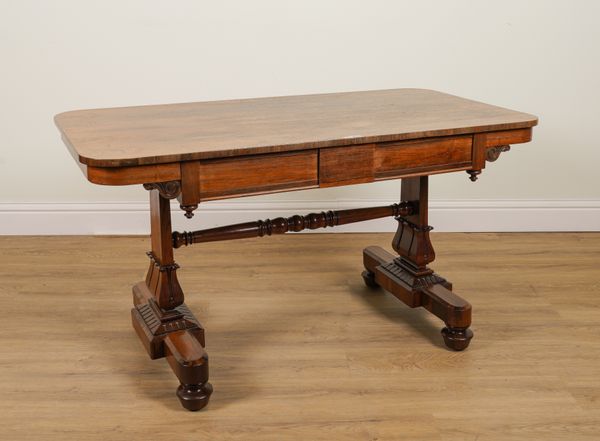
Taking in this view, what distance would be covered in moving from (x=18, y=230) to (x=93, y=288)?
3.16 ft

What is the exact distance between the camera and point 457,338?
3193mm

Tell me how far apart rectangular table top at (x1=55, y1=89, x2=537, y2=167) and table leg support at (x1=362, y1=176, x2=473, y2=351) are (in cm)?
37

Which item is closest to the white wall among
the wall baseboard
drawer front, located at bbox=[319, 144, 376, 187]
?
the wall baseboard

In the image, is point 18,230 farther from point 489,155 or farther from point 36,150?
point 489,155

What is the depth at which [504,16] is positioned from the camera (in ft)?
14.4

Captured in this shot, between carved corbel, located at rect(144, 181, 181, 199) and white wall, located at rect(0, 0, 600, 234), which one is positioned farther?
white wall, located at rect(0, 0, 600, 234)

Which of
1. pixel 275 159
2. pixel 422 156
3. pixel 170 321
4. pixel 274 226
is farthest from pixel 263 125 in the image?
pixel 170 321

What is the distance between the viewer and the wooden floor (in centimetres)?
272

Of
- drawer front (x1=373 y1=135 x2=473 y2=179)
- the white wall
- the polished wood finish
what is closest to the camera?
drawer front (x1=373 y1=135 x2=473 y2=179)

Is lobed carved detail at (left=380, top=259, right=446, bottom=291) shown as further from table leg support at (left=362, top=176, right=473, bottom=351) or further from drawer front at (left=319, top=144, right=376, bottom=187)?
drawer front at (left=319, top=144, right=376, bottom=187)

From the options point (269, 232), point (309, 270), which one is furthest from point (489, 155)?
point (309, 270)

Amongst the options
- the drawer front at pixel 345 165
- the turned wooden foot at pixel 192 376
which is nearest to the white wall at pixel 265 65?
the drawer front at pixel 345 165

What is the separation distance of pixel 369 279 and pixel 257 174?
1.26 m

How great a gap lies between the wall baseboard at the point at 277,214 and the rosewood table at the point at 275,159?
3.63ft
